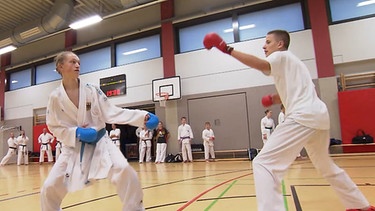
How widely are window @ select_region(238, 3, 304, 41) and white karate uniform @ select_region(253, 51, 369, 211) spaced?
8.59 metres

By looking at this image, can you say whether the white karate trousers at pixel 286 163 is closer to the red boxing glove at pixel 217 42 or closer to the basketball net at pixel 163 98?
the red boxing glove at pixel 217 42

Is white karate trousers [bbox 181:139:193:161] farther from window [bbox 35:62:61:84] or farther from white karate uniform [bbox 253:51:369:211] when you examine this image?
window [bbox 35:62:61:84]

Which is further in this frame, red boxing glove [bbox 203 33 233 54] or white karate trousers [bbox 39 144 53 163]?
white karate trousers [bbox 39 144 53 163]

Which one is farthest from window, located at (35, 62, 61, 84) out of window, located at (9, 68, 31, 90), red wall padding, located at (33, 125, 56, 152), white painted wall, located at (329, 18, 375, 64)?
white painted wall, located at (329, 18, 375, 64)

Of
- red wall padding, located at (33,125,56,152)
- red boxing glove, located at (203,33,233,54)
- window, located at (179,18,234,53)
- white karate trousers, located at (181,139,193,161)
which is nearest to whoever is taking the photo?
red boxing glove, located at (203,33,233,54)

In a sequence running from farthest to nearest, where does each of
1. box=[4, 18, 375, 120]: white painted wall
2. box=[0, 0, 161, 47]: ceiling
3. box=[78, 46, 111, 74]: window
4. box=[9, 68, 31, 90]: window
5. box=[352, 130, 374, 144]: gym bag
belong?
box=[9, 68, 31, 90]: window < box=[78, 46, 111, 74]: window < box=[0, 0, 161, 47]: ceiling < box=[4, 18, 375, 120]: white painted wall < box=[352, 130, 374, 144]: gym bag

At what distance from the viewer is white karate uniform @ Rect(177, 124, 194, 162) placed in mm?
9797

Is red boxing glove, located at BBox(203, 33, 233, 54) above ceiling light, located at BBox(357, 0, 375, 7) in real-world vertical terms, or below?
below

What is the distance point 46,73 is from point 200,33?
8.87 metres

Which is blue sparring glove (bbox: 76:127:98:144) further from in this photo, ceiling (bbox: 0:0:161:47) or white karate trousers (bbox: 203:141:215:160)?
ceiling (bbox: 0:0:161:47)

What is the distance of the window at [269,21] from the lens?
9672mm

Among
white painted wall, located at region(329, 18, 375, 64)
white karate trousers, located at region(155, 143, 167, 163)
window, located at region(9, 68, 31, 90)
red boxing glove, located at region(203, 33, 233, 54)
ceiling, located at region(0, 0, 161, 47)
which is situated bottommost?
white karate trousers, located at region(155, 143, 167, 163)

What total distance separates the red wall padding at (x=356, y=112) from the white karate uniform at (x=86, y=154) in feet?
26.9

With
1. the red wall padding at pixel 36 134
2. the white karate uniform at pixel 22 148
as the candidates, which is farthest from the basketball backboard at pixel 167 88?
the white karate uniform at pixel 22 148
